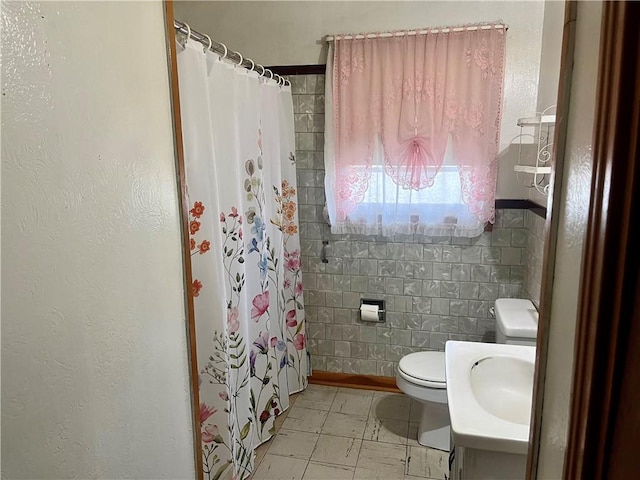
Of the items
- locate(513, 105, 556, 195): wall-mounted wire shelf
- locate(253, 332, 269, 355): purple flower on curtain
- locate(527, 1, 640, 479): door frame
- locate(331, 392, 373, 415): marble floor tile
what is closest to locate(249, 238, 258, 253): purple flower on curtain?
locate(253, 332, 269, 355): purple flower on curtain

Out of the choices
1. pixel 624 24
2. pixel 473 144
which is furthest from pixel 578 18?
pixel 473 144

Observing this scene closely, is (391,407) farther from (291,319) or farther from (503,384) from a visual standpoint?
(503,384)

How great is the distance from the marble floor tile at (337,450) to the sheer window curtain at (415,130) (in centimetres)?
118

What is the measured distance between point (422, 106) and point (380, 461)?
187 cm

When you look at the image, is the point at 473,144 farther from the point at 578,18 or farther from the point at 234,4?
the point at 578,18

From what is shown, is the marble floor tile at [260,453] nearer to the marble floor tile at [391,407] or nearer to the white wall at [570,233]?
the marble floor tile at [391,407]

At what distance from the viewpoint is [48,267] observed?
2.86 feet

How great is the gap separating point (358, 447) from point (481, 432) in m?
1.30

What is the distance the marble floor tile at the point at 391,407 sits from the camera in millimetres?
2795

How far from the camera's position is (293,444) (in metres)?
2.54

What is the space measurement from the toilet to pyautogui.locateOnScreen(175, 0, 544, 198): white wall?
70 cm

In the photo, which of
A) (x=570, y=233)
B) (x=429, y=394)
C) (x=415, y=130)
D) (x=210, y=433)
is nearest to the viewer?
(x=570, y=233)

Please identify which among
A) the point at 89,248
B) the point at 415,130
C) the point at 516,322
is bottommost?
the point at 516,322

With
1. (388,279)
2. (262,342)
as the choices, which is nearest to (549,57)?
(388,279)
